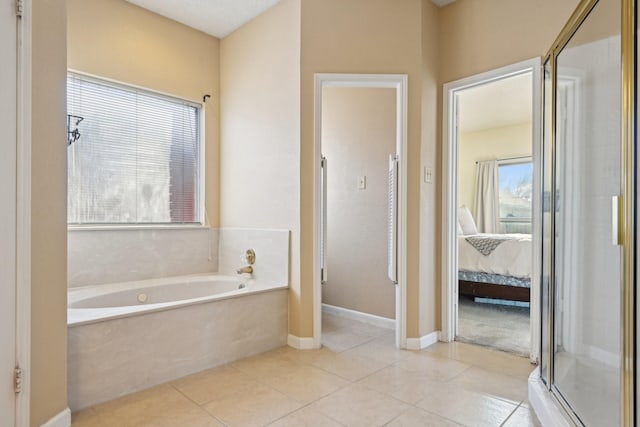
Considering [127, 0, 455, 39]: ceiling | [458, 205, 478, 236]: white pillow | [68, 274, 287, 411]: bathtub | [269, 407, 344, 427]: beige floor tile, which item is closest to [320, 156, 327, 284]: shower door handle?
[68, 274, 287, 411]: bathtub

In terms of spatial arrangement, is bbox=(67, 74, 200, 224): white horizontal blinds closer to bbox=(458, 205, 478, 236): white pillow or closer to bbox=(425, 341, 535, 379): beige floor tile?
bbox=(425, 341, 535, 379): beige floor tile

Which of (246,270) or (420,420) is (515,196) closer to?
(246,270)

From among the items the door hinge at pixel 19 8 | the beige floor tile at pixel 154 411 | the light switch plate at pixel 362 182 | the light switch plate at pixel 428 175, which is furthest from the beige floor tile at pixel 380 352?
the door hinge at pixel 19 8

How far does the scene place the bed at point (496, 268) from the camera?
3.90 metres

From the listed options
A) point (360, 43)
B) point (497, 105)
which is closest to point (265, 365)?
point (360, 43)

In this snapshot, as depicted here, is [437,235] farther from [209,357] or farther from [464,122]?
[464,122]

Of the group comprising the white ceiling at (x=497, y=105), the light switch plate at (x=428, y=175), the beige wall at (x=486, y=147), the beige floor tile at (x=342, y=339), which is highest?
the white ceiling at (x=497, y=105)

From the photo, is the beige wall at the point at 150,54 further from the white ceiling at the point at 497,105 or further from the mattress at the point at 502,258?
the mattress at the point at 502,258

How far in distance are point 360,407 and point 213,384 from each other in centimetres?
88

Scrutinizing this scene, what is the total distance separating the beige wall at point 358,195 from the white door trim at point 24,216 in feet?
8.43

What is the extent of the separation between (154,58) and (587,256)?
3.39 metres

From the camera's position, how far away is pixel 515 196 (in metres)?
6.46

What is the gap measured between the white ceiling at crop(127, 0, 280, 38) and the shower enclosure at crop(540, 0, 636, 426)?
7.40 feet

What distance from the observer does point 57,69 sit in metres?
1.68
